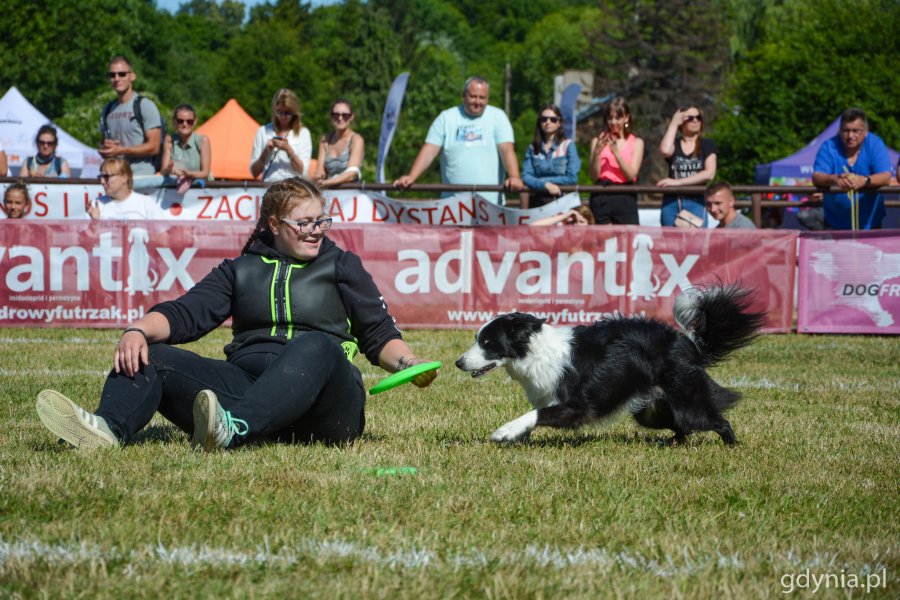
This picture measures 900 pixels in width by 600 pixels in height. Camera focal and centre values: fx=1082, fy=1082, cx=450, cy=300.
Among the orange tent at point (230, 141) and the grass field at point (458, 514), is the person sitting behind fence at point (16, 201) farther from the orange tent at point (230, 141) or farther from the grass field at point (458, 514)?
the orange tent at point (230, 141)

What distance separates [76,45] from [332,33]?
3359 centimetres

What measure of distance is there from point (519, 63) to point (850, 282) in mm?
94158

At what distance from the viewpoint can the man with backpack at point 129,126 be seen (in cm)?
1112

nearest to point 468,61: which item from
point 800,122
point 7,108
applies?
point 800,122

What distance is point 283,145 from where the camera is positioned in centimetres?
1095

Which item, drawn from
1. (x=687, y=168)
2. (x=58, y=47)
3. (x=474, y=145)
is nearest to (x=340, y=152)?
(x=474, y=145)

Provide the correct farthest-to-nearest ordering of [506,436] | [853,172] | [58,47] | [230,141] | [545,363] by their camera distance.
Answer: [58,47], [230,141], [853,172], [545,363], [506,436]

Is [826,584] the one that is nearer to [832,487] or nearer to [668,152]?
[832,487]

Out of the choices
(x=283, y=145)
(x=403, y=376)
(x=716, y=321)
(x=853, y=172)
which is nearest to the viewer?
(x=403, y=376)

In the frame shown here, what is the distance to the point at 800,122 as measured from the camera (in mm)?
40031

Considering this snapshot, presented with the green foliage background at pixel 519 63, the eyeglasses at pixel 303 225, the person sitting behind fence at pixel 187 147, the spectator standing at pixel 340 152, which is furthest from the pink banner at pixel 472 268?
the green foliage background at pixel 519 63

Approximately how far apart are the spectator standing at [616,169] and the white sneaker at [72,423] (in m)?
7.60

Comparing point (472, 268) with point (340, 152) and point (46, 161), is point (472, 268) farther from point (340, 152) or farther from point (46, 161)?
point (46, 161)

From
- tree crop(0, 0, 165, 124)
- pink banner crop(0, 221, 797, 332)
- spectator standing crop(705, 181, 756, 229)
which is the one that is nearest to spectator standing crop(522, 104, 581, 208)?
pink banner crop(0, 221, 797, 332)
